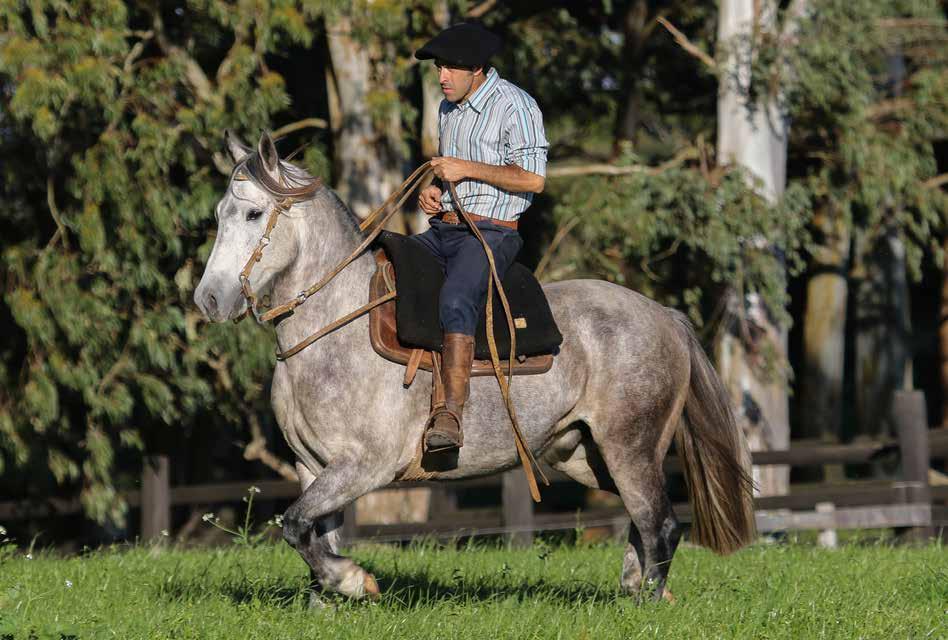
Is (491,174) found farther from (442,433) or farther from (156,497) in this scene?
(156,497)

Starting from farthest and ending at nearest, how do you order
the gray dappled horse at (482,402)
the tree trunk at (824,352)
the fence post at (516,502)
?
1. the tree trunk at (824,352)
2. the fence post at (516,502)
3. the gray dappled horse at (482,402)

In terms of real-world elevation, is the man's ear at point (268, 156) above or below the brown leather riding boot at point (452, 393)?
above

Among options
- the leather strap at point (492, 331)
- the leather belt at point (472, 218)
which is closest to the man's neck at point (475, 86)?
the leather strap at point (492, 331)

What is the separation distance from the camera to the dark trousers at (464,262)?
7195mm

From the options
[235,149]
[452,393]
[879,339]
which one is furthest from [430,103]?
[879,339]

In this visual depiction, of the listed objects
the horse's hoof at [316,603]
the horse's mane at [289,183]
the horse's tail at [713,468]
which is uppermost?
the horse's mane at [289,183]

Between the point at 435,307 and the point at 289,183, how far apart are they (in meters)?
1.03

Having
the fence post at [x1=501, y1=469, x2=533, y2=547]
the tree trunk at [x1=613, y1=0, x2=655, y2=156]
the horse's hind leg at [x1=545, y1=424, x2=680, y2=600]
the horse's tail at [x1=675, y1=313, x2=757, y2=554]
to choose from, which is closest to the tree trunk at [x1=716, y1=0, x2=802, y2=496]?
the tree trunk at [x1=613, y1=0, x2=655, y2=156]

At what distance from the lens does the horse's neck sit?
725 centimetres

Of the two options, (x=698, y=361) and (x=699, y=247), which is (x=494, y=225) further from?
(x=699, y=247)

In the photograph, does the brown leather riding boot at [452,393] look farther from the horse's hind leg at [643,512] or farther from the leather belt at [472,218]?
the horse's hind leg at [643,512]

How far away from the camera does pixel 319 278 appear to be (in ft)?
24.1

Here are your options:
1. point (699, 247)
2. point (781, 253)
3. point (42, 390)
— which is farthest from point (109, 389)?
point (781, 253)

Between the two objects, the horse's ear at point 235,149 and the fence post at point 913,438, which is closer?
the horse's ear at point 235,149
